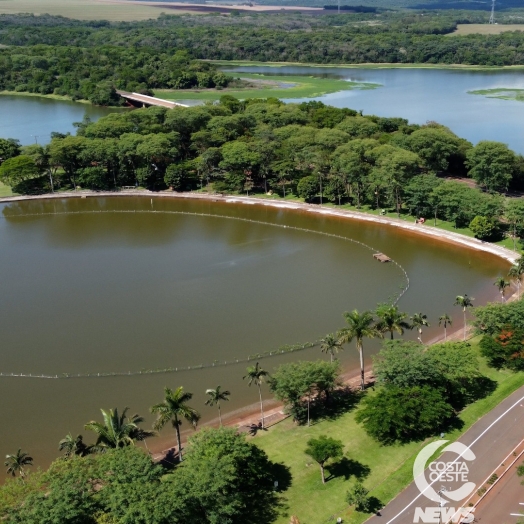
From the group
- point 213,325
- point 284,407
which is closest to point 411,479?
point 284,407

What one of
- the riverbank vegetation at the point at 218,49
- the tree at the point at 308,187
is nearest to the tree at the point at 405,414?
the tree at the point at 308,187

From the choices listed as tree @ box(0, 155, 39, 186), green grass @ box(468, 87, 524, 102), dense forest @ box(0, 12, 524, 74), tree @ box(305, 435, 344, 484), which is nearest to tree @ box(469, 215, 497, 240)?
tree @ box(305, 435, 344, 484)

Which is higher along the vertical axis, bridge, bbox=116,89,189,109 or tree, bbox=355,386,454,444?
bridge, bbox=116,89,189,109

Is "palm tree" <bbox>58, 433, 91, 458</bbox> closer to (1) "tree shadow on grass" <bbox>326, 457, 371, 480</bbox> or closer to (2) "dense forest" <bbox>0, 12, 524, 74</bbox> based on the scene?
(1) "tree shadow on grass" <bbox>326, 457, 371, 480</bbox>

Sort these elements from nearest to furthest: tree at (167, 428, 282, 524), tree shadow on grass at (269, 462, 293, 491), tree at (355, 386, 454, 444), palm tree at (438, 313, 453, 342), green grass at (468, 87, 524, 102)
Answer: tree at (167, 428, 282, 524) < tree shadow on grass at (269, 462, 293, 491) < tree at (355, 386, 454, 444) < palm tree at (438, 313, 453, 342) < green grass at (468, 87, 524, 102)

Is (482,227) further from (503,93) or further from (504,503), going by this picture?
(503,93)

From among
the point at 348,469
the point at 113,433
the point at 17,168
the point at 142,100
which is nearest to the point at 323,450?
the point at 348,469

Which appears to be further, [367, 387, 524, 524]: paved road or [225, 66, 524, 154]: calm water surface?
[225, 66, 524, 154]: calm water surface

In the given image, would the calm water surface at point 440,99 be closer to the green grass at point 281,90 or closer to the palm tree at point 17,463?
the green grass at point 281,90
